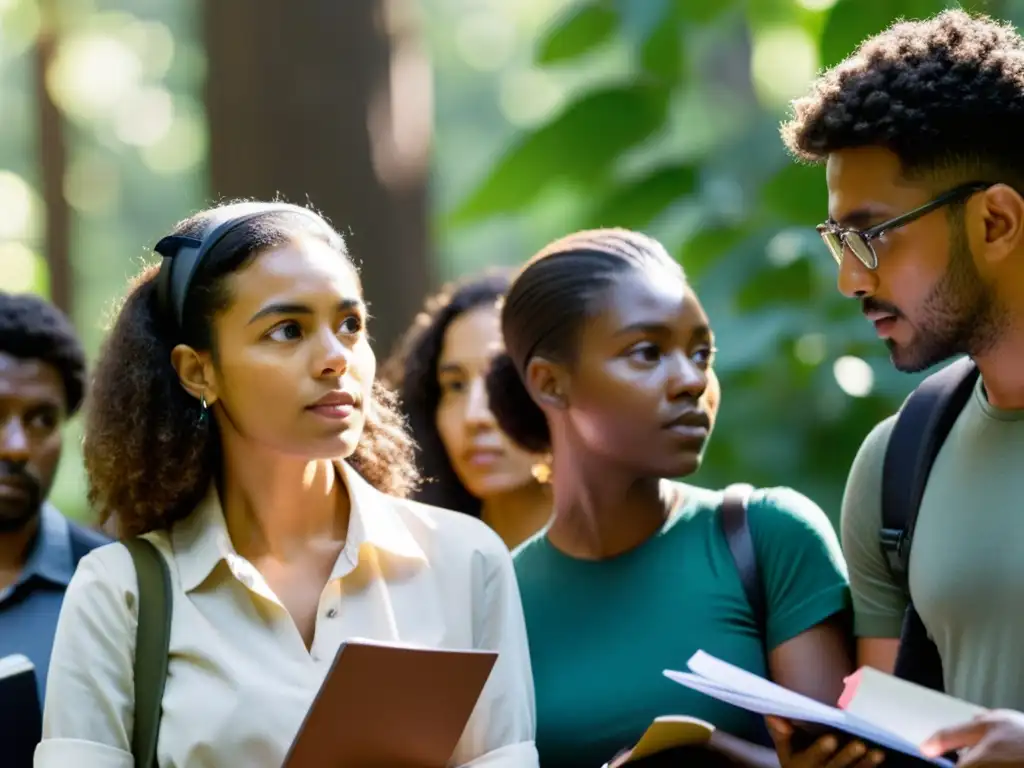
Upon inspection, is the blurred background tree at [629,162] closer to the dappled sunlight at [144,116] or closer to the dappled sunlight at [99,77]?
the dappled sunlight at [99,77]

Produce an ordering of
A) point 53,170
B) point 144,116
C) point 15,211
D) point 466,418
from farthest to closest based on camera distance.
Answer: point 144,116 → point 15,211 → point 53,170 → point 466,418

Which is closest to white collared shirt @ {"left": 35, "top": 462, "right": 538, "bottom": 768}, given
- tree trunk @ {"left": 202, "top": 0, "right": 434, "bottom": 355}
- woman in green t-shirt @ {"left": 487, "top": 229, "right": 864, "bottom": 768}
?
woman in green t-shirt @ {"left": 487, "top": 229, "right": 864, "bottom": 768}

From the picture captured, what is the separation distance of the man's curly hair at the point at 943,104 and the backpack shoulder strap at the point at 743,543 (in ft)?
Answer: 3.00

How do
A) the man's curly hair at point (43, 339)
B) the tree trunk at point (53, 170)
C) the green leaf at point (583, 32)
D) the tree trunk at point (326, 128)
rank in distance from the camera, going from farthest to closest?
the tree trunk at point (53, 170) → the tree trunk at point (326, 128) → the man's curly hair at point (43, 339) → the green leaf at point (583, 32)

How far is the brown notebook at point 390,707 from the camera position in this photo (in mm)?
3297

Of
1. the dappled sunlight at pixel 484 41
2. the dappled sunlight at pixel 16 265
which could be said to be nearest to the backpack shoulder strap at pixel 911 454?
the dappled sunlight at pixel 16 265

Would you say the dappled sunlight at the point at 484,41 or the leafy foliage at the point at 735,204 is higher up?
the dappled sunlight at the point at 484,41

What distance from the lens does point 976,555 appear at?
3.54 metres

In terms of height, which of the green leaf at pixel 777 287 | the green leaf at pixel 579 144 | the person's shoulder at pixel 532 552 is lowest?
the person's shoulder at pixel 532 552

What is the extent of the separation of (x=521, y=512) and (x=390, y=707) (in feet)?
A: 5.92

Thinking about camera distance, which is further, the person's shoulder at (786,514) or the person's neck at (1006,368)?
the person's shoulder at (786,514)

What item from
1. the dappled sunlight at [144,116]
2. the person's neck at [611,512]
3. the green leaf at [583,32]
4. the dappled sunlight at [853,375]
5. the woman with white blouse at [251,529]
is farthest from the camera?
the dappled sunlight at [144,116]

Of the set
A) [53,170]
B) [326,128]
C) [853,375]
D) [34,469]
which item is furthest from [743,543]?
[53,170]

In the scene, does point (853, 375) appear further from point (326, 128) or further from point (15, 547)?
point (326, 128)
